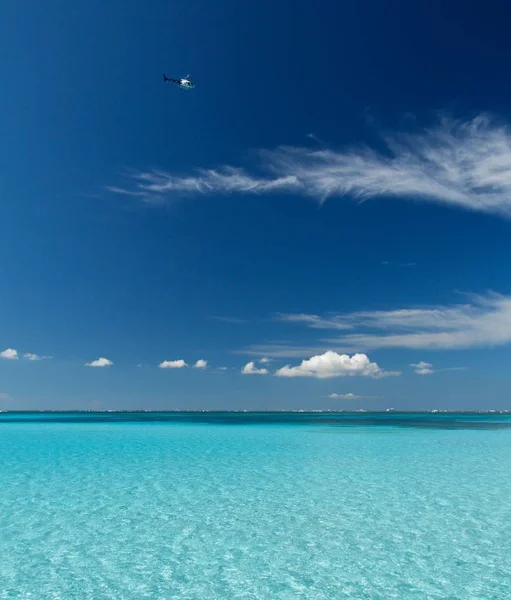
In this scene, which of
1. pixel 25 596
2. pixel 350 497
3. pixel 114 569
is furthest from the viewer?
pixel 350 497

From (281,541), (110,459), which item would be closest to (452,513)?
(281,541)

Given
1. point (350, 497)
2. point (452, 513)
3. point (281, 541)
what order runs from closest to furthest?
point (281, 541) < point (452, 513) < point (350, 497)

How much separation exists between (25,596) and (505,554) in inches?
411

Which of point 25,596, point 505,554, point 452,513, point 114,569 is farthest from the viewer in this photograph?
point 452,513

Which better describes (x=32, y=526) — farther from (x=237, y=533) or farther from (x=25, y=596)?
(x=237, y=533)

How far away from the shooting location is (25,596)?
8344 mm

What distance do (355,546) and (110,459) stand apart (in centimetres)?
1970

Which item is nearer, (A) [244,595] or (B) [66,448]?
(A) [244,595]

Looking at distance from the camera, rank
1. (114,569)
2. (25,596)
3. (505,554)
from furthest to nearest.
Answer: (505,554) → (114,569) → (25,596)

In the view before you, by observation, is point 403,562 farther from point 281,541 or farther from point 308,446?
point 308,446

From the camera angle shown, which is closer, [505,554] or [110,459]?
[505,554]

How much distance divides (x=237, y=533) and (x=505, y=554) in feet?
21.6

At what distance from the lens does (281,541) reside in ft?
37.1

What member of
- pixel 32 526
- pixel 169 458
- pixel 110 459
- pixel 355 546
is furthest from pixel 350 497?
pixel 110 459
